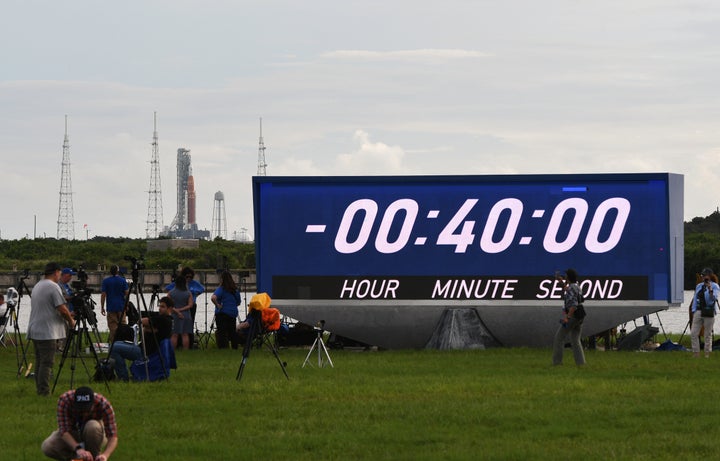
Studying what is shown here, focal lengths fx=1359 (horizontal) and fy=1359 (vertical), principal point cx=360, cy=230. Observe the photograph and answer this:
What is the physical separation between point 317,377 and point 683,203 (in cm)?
1277

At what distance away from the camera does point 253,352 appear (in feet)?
104

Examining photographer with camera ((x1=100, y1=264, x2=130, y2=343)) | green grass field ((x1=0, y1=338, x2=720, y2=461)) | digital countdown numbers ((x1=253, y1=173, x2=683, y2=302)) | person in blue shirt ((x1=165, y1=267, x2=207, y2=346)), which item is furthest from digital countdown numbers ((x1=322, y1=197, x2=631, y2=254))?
green grass field ((x1=0, y1=338, x2=720, y2=461))

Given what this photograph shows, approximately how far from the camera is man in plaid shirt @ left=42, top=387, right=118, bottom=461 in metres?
13.2

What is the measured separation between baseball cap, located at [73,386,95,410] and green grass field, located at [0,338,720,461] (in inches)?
64.0

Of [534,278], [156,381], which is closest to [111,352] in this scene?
[156,381]

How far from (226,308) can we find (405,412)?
15.2 m

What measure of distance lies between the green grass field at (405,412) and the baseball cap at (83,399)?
64.0 inches

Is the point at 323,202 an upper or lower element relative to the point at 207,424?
upper

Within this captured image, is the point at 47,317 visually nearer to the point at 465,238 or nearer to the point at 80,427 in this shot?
the point at 80,427

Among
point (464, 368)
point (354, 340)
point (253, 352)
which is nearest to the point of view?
point (464, 368)

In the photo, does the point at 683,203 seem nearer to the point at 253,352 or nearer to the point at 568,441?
the point at 253,352

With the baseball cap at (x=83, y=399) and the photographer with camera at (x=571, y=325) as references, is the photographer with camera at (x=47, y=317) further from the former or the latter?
the photographer with camera at (x=571, y=325)

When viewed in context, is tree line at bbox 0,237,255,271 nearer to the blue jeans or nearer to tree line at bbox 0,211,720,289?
tree line at bbox 0,211,720,289

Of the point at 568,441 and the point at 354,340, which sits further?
the point at 354,340
